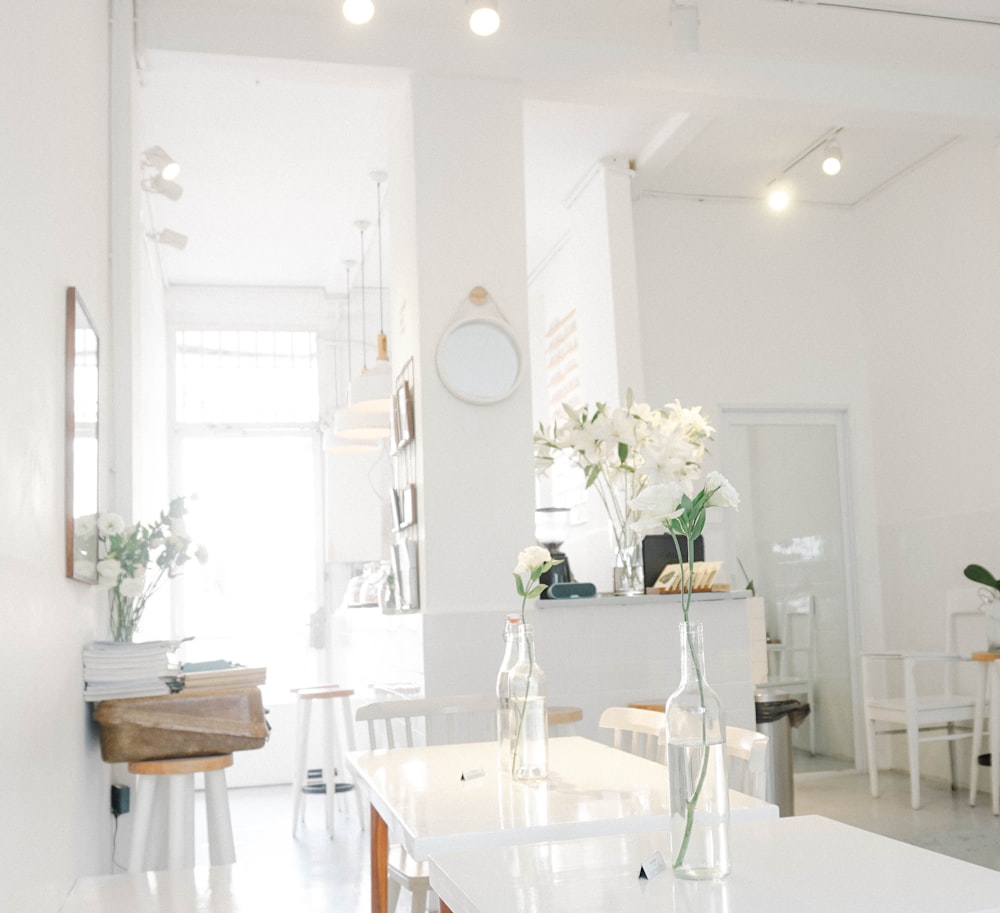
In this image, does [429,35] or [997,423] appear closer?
[429,35]

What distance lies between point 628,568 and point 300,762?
2.33 m

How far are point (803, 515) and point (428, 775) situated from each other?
4811 millimetres

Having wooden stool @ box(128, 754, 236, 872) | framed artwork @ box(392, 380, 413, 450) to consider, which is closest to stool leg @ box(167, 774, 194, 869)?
wooden stool @ box(128, 754, 236, 872)

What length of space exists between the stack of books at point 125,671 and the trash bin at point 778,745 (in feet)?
8.50

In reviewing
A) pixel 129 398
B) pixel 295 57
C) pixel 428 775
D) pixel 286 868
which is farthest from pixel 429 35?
pixel 286 868

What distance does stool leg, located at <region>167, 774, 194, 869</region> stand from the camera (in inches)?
126

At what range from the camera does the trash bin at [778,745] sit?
187 inches

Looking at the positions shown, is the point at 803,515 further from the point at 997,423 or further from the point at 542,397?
the point at 542,397

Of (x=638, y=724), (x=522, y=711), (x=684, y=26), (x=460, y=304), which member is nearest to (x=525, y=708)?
(x=522, y=711)

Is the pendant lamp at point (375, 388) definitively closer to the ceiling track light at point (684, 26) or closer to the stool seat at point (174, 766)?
the ceiling track light at point (684, 26)

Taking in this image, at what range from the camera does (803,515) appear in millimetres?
6758

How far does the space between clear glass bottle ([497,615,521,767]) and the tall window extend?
5948 millimetres

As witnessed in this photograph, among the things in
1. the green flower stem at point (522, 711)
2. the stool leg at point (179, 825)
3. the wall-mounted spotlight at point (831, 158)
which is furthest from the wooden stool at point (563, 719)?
the wall-mounted spotlight at point (831, 158)

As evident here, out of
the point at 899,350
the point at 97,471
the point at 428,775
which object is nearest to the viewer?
the point at 428,775
